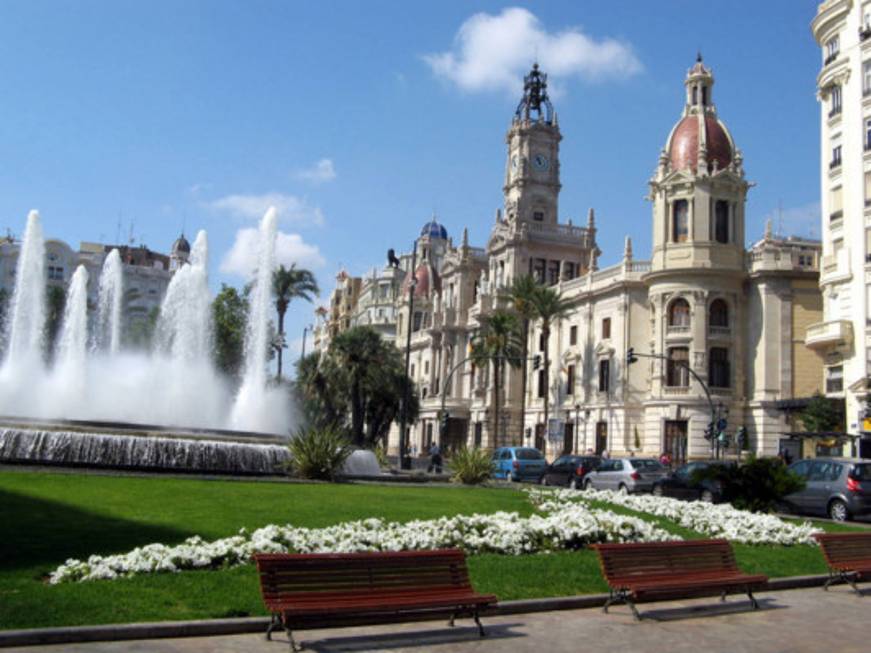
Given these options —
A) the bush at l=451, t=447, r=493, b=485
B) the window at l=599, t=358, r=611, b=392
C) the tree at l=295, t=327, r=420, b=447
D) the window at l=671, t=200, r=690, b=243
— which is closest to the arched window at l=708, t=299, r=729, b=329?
the window at l=671, t=200, r=690, b=243

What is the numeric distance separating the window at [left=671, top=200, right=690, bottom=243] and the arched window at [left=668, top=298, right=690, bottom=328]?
3614 millimetres

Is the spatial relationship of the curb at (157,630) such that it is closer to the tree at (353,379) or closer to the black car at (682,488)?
the black car at (682,488)

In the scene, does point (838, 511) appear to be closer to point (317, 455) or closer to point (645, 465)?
point (645, 465)

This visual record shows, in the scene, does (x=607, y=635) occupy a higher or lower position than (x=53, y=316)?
lower

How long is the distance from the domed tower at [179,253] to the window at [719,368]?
271 feet

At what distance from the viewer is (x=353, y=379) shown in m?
58.8

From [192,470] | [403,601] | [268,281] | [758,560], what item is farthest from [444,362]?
[403,601]

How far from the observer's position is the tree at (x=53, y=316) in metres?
68.8

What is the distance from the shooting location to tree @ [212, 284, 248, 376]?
61.9m

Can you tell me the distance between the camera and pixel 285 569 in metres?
8.30

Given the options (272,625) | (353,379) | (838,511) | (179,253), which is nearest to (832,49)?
(838,511)

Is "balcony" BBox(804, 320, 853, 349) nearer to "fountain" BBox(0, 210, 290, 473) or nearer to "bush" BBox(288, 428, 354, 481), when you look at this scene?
"fountain" BBox(0, 210, 290, 473)

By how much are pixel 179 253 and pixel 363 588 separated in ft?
434

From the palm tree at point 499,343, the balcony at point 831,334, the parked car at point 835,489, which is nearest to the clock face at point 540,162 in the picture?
the palm tree at point 499,343
